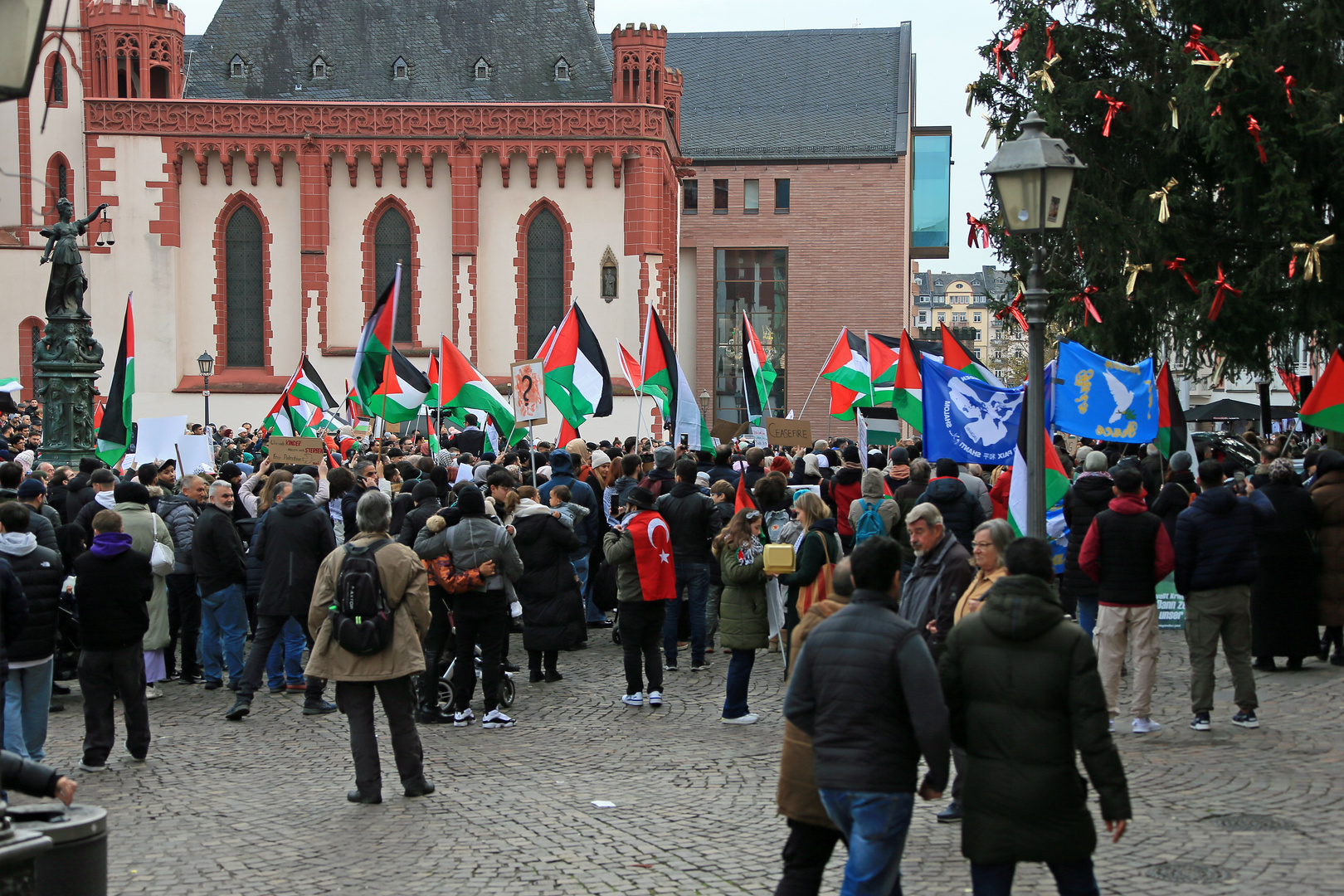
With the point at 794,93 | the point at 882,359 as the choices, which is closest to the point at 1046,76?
the point at 882,359

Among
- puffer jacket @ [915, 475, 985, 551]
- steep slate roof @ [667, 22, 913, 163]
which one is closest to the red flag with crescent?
puffer jacket @ [915, 475, 985, 551]

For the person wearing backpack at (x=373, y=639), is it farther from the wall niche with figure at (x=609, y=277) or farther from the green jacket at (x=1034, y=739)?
the wall niche with figure at (x=609, y=277)

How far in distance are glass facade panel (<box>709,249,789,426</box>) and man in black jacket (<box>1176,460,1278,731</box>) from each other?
44.7 m

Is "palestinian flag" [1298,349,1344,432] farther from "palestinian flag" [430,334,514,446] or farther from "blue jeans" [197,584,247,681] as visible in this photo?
"palestinian flag" [430,334,514,446]

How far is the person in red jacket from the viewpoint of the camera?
8.89 metres

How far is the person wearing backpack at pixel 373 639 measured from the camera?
753cm

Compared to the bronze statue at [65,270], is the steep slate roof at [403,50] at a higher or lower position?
higher

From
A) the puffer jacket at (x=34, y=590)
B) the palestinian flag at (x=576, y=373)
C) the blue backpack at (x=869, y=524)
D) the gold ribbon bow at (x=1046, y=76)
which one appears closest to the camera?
the puffer jacket at (x=34, y=590)

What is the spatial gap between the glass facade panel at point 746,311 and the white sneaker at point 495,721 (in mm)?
44550

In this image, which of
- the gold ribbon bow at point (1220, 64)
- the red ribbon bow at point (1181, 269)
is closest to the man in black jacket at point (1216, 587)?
the gold ribbon bow at point (1220, 64)

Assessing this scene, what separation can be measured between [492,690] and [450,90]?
1361 inches

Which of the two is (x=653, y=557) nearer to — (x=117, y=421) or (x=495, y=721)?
(x=495, y=721)

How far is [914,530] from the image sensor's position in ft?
23.2

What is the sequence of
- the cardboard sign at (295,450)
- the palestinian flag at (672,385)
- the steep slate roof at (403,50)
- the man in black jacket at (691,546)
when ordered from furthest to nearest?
the steep slate roof at (403,50)
the palestinian flag at (672,385)
the cardboard sign at (295,450)
the man in black jacket at (691,546)
